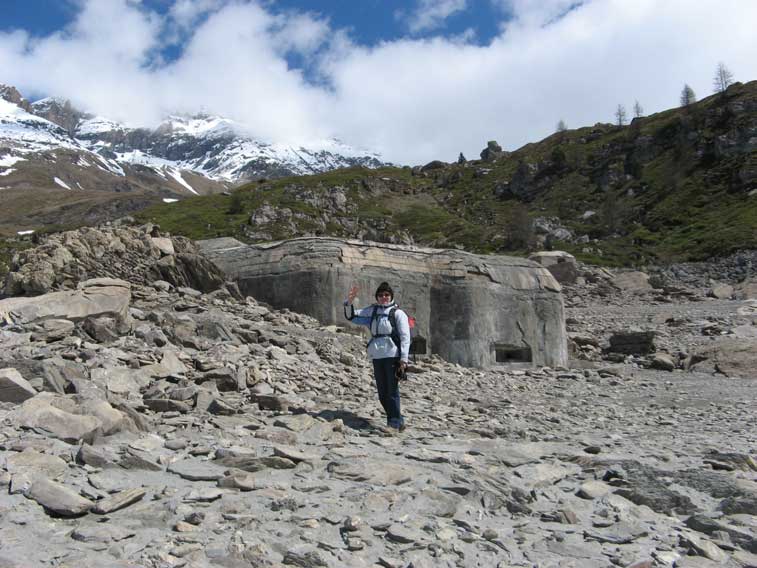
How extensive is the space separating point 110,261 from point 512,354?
358 inches

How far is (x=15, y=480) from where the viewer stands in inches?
173

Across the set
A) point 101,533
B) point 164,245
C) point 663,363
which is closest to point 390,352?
point 101,533

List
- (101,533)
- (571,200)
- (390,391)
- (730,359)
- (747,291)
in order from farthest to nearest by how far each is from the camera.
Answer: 1. (571,200)
2. (747,291)
3. (730,359)
4. (390,391)
5. (101,533)

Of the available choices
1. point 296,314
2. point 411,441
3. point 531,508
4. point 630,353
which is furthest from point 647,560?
point 630,353

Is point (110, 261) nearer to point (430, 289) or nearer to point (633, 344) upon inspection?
point (430, 289)

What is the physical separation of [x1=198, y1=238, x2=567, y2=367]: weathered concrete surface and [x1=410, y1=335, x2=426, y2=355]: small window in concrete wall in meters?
0.14

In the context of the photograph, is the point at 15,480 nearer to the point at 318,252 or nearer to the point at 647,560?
the point at 647,560

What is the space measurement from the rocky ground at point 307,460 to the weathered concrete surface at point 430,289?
2049 mm

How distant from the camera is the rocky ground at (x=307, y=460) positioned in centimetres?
417

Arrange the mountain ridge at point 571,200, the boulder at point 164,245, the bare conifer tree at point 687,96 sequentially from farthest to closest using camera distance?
the bare conifer tree at point 687,96 → the mountain ridge at point 571,200 → the boulder at point 164,245

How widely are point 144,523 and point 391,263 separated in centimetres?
1083

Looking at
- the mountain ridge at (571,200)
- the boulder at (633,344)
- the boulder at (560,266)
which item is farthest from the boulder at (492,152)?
the boulder at (633,344)

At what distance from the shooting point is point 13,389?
6.38m

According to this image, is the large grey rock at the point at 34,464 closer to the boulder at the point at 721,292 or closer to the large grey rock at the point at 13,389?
the large grey rock at the point at 13,389
